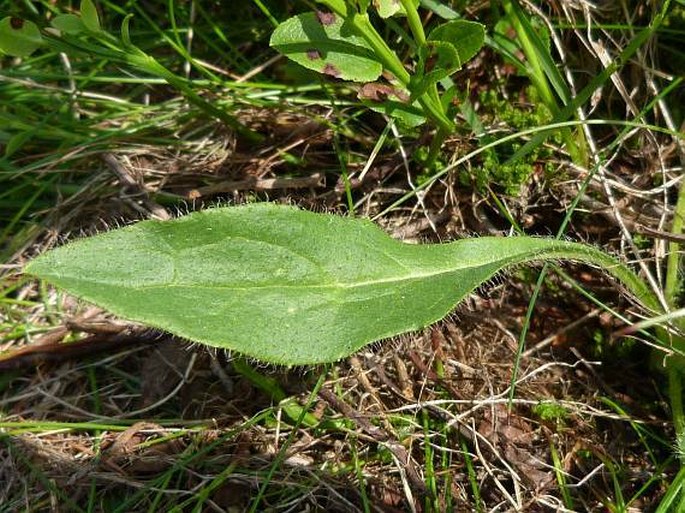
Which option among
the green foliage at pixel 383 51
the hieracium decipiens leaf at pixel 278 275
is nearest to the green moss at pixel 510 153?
the green foliage at pixel 383 51

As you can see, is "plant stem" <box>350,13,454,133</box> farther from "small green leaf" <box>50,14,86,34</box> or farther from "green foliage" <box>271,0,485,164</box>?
"small green leaf" <box>50,14,86,34</box>

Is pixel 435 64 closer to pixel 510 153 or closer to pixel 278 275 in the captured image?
pixel 510 153

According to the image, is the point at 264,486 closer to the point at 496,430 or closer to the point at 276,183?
the point at 496,430

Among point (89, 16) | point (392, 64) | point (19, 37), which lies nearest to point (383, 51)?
point (392, 64)

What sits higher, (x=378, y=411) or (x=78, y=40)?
(x=78, y=40)

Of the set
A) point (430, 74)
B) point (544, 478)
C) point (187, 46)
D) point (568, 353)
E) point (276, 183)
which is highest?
point (430, 74)

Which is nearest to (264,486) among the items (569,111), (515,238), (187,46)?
(515,238)

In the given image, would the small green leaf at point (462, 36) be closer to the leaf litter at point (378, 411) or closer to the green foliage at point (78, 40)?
the leaf litter at point (378, 411)
